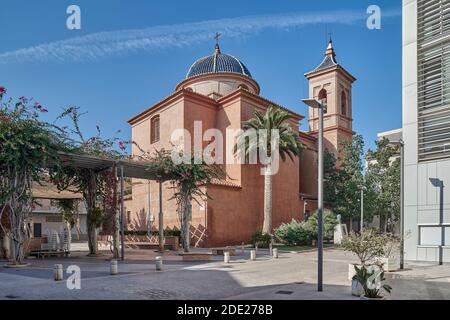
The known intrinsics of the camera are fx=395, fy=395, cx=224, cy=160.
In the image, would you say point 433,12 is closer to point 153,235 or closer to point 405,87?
point 405,87

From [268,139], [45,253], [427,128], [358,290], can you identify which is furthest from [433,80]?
[45,253]

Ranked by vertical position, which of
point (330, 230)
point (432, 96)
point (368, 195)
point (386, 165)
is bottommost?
point (330, 230)

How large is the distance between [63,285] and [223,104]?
26.5 m

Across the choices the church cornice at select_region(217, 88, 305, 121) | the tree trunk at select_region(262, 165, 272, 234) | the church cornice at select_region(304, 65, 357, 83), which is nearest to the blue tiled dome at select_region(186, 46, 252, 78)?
the church cornice at select_region(217, 88, 305, 121)

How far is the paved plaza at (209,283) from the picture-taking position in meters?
10.5

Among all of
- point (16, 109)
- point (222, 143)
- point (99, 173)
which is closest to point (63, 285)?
point (16, 109)

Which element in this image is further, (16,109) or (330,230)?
(330,230)

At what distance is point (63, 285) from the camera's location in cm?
1176

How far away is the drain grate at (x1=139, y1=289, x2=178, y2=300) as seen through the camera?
33.6 ft

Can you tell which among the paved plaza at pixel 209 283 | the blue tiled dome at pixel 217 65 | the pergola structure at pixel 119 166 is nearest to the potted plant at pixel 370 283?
the paved plaza at pixel 209 283

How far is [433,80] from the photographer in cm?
2042

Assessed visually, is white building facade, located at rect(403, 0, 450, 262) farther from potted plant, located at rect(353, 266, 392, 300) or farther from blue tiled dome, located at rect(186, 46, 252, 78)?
blue tiled dome, located at rect(186, 46, 252, 78)

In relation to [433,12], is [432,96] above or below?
below
